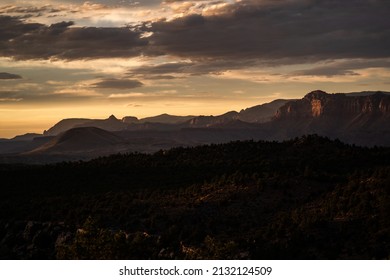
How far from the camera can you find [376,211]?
A: 4019 centimetres

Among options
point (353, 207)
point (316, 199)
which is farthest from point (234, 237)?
point (316, 199)

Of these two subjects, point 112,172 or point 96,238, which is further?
point 112,172

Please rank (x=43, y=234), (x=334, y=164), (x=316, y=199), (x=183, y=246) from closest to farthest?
(x=183, y=246) < (x=43, y=234) < (x=316, y=199) < (x=334, y=164)

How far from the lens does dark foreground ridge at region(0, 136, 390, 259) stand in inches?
1342

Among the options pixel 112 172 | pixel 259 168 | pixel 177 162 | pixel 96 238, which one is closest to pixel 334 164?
pixel 259 168

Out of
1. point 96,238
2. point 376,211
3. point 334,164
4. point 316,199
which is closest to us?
point 96,238

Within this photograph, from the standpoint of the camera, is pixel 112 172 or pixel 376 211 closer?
pixel 376 211

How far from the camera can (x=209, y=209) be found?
4950 centimetres

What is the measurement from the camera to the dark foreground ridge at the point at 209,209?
34.1 m
